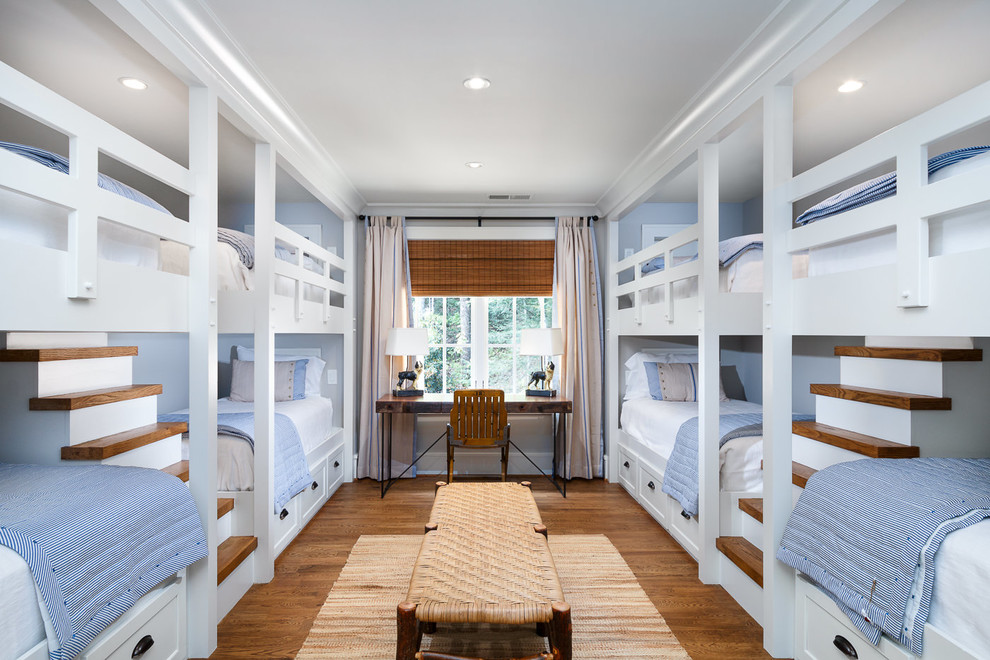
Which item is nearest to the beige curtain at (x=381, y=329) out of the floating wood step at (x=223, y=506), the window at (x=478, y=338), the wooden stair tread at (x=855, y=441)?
the window at (x=478, y=338)

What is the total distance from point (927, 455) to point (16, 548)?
2.89 m

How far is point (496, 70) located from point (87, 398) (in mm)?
2140

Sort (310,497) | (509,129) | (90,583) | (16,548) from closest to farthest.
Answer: (16,548) → (90,583) → (509,129) → (310,497)

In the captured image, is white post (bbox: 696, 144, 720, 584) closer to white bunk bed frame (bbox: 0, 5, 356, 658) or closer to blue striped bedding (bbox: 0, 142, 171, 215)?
white bunk bed frame (bbox: 0, 5, 356, 658)

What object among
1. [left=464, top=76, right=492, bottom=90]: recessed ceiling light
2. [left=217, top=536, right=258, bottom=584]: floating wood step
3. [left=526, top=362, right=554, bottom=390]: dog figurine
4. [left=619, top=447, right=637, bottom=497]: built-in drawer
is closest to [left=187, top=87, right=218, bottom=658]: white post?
[left=217, top=536, right=258, bottom=584]: floating wood step

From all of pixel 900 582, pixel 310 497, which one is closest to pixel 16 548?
pixel 900 582

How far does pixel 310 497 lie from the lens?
3566 mm

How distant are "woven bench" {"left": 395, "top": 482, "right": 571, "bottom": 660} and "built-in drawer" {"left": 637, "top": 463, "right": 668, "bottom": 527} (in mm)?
1204

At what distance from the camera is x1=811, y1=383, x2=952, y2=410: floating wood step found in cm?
201

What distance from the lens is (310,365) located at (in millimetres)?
4375

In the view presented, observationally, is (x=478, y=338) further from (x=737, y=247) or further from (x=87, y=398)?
(x=87, y=398)

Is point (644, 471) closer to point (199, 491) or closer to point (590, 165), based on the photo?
point (590, 165)

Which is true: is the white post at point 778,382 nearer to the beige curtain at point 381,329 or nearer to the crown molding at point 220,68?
the crown molding at point 220,68

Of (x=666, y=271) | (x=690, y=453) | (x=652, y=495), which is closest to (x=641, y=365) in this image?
(x=652, y=495)
